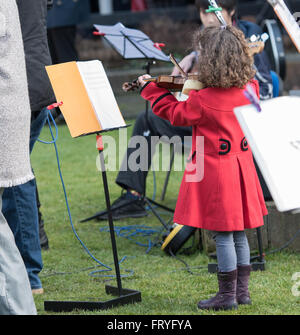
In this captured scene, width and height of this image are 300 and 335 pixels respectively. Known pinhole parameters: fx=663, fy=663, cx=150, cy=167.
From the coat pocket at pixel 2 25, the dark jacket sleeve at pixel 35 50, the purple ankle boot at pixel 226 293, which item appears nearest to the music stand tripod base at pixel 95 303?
the purple ankle boot at pixel 226 293

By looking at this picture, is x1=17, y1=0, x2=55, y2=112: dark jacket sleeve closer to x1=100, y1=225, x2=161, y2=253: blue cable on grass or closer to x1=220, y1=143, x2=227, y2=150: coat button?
x1=220, y1=143, x2=227, y2=150: coat button

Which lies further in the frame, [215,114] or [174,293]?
[174,293]

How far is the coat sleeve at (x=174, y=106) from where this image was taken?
306 cm

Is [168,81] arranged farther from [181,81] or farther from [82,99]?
[82,99]

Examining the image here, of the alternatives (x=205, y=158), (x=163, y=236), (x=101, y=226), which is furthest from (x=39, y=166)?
(x=205, y=158)

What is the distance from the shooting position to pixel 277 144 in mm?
2166

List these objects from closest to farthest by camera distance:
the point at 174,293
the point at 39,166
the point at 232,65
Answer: the point at 232,65
the point at 174,293
the point at 39,166

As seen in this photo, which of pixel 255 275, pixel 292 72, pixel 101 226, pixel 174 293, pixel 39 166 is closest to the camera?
pixel 174 293

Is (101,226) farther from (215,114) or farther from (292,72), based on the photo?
(292,72)

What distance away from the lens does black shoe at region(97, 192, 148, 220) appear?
16.6 feet

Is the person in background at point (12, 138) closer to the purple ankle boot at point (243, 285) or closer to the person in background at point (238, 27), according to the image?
the purple ankle boot at point (243, 285)

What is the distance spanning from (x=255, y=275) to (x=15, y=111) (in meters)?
1.79

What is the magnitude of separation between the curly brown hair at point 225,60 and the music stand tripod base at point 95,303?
3.67 feet

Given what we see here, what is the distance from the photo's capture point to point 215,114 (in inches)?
120
